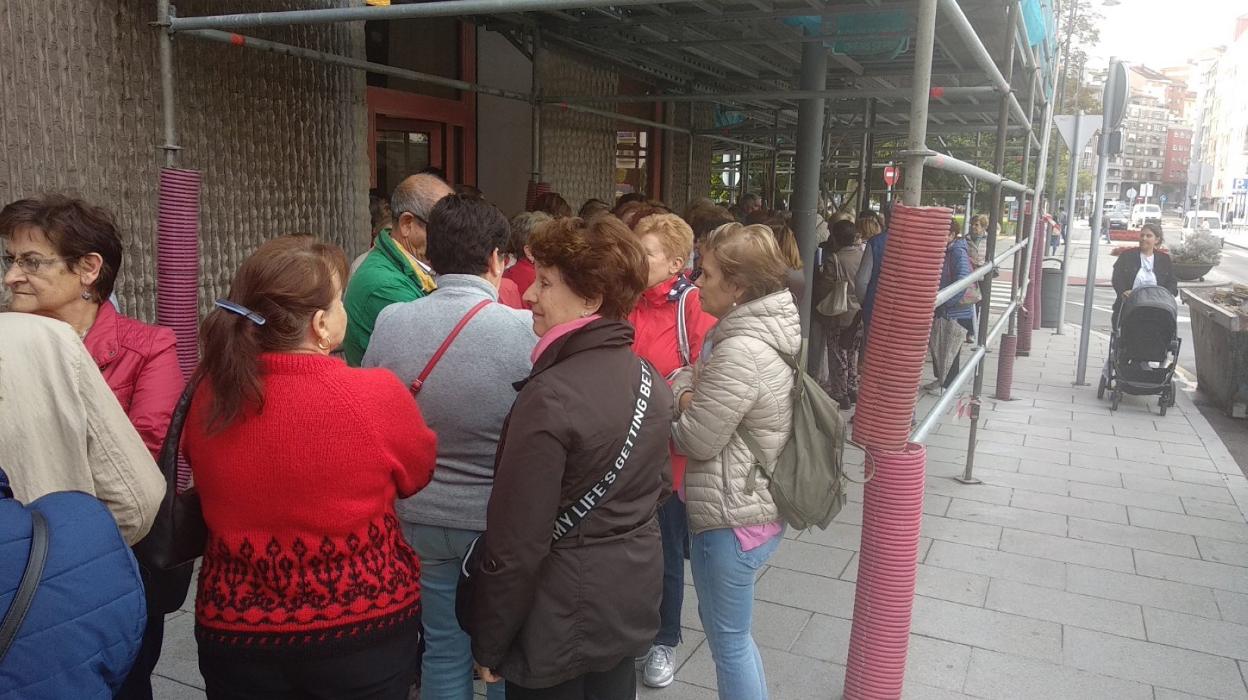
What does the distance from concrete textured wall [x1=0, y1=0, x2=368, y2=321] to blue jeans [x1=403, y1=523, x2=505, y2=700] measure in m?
2.32

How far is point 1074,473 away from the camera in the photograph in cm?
631

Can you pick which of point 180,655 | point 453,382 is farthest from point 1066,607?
point 180,655

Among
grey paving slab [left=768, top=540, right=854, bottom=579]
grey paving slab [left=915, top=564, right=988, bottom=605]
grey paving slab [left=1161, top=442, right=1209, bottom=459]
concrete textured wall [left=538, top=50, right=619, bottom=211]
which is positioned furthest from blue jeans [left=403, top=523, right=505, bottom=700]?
grey paving slab [left=1161, top=442, right=1209, bottom=459]

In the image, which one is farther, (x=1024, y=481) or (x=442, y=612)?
(x=1024, y=481)

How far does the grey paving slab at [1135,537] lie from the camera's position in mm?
4961

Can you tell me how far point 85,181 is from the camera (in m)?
3.72

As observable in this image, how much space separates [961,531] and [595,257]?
12.4 feet

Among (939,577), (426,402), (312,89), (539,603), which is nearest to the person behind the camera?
(539,603)

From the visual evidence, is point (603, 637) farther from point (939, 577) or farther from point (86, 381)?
point (939, 577)

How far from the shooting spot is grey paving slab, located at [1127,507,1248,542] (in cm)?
523

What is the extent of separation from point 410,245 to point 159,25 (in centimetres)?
135

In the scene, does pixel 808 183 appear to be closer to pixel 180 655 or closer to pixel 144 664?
pixel 180 655

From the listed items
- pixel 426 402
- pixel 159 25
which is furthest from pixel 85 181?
pixel 426 402

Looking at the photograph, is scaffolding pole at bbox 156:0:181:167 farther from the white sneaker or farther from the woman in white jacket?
the white sneaker
